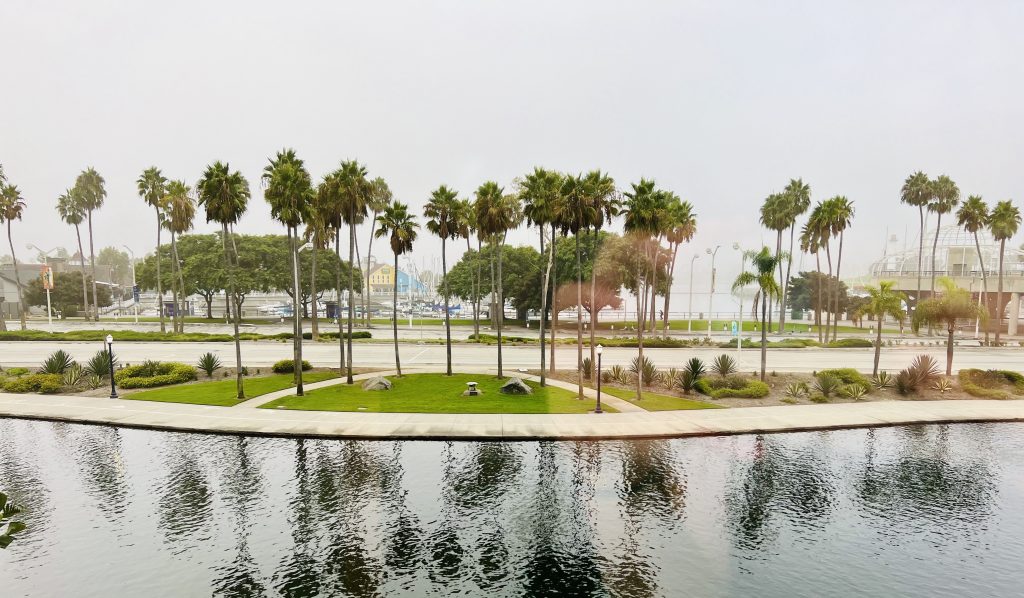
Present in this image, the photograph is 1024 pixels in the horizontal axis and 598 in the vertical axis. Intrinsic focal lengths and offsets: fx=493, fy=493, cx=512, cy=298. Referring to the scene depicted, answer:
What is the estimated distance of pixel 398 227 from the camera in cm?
3800

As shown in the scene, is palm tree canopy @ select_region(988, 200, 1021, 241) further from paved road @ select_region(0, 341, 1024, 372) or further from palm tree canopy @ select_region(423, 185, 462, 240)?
palm tree canopy @ select_region(423, 185, 462, 240)

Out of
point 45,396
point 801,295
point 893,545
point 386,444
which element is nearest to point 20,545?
point 386,444

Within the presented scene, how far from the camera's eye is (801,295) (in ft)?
452

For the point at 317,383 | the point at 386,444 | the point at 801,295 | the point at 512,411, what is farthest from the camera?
the point at 801,295

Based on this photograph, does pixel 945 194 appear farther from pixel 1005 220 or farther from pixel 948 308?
pixel 948 308

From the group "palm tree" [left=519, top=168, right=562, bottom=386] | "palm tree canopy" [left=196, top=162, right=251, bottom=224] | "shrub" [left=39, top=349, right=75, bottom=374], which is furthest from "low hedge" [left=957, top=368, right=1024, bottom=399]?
"shrub" [left=39, top=349, right=75, bottom=374]

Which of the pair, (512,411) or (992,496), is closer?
(992,496)

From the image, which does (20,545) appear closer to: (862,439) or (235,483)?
(235,483)

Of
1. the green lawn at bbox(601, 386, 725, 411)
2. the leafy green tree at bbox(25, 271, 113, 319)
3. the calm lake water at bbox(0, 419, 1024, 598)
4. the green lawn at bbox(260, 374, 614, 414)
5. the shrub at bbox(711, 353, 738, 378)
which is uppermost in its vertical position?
the leafy green tree at bbox(25, 271, 113, 319)

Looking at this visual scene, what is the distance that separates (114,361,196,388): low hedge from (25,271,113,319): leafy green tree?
310 ft

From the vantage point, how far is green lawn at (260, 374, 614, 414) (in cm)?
2989

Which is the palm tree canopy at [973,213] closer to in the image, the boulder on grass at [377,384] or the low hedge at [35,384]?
the boulder on grass at [377,384]

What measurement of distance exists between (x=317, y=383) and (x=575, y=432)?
844 inches

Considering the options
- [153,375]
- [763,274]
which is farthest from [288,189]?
[763,274]
